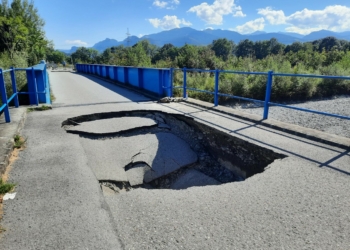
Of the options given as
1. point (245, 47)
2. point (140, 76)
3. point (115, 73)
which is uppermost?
point (245, 47)

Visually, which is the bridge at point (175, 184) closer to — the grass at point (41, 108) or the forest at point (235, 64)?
the grass at point (41, 108)

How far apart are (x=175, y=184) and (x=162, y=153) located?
31.7 inches

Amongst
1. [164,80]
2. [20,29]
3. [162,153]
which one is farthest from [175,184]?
[20,29]

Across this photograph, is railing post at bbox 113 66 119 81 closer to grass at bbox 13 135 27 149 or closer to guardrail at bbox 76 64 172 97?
guardrail at bbox 76 64 172 97

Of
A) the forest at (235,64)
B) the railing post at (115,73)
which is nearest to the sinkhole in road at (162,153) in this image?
the forest at (235,64)

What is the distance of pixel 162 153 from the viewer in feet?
18.2

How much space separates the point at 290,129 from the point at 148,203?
374cm

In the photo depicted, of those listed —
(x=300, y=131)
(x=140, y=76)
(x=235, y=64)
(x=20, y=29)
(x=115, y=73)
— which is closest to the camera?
(x=300, y=131)

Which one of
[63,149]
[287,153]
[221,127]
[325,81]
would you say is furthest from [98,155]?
[325,81]

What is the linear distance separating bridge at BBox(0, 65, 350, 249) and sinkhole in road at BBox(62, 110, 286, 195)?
2 cm

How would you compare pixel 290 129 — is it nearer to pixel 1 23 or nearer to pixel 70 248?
pixel 70 248

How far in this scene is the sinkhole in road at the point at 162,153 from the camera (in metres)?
4.60

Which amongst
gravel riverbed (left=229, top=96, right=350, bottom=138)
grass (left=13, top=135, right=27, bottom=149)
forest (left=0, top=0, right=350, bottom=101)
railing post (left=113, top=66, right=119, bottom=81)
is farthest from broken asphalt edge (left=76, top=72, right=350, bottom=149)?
railing post (left=113, top=66, right=119, bottom=81)

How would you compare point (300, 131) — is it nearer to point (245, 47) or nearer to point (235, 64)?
point (235, 64)
